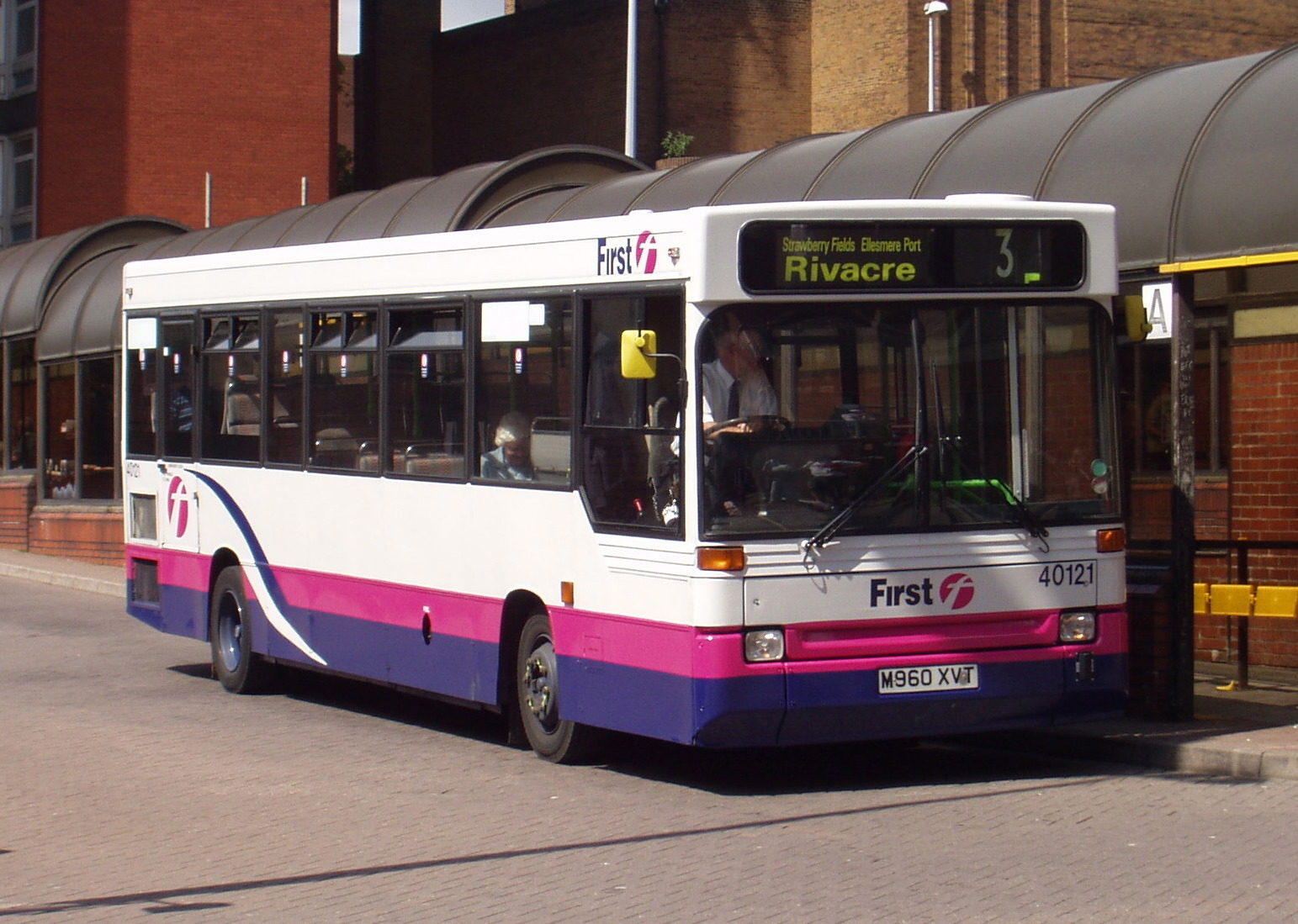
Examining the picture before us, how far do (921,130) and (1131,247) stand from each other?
3.56 m

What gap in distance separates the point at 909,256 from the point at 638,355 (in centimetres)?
138

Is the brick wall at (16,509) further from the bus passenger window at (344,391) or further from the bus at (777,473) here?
the bus at (777,473)

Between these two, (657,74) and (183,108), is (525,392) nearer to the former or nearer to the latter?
(183,108)

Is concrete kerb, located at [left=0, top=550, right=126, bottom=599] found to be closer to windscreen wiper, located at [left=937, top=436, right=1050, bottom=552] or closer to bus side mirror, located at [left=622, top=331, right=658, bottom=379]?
bus side mirror, located at [left=622, top=331, right=658, bottom=379]

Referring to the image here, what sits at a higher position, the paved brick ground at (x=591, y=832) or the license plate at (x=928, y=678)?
the license plate at (x=928, y=678)

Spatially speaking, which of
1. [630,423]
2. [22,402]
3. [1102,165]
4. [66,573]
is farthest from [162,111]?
[630,423]

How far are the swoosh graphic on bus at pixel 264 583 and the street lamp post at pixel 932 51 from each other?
35.7 metres

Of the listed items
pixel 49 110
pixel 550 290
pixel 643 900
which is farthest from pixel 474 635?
pixel 49 110

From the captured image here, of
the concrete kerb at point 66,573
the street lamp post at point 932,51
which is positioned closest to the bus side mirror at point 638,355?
the concrete kerb at point 66,573

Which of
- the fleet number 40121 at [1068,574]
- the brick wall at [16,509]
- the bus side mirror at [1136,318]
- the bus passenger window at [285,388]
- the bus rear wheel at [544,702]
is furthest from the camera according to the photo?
the brick wall at [16,509]

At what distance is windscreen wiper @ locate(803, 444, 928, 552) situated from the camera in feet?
28.9

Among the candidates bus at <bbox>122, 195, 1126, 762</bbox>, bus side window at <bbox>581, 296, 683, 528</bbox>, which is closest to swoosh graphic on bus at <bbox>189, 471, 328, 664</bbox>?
bus at <bbox>122, 195, 1126, 762</bbox>

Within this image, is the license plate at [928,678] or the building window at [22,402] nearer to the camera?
the license plate at [928,678]

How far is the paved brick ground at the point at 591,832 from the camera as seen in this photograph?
685 cm
